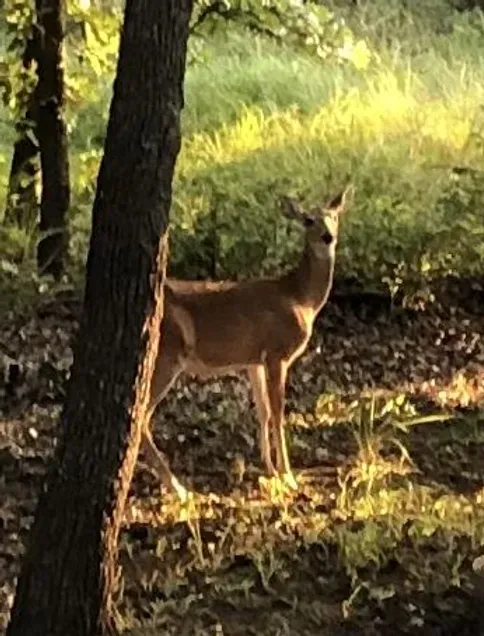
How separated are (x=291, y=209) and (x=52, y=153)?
304 centimetres

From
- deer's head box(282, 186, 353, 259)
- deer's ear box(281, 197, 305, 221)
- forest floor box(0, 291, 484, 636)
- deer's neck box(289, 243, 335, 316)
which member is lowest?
forest floor box(0, 291, 484, 636)

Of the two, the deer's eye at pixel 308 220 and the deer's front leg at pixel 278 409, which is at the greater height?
the deer's eye at pixel 308 220

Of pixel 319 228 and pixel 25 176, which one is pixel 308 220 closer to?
pixel 319 228

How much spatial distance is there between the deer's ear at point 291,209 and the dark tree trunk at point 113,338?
93.3 inches

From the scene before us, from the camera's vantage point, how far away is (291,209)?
6.90 m

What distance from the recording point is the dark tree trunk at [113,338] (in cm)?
442

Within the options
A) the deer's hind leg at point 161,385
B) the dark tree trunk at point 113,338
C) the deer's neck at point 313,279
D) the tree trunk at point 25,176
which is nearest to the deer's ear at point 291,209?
the deer's neck at point 313,279

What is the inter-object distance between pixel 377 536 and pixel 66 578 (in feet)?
4.54

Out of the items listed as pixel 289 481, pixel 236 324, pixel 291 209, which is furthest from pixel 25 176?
pixel 289 481

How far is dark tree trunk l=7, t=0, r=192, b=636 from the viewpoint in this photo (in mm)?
4418

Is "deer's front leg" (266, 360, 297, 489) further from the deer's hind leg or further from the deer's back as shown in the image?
the deer's hind leg

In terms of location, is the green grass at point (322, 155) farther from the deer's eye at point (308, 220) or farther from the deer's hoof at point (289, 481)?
the deer's hoof at point (289, 481)

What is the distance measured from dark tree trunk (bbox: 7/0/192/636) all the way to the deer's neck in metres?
2.27

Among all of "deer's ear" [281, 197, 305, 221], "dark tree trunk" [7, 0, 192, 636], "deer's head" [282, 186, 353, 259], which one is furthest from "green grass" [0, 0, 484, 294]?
"dark tree trunk" [7, 0, 192, 636]
